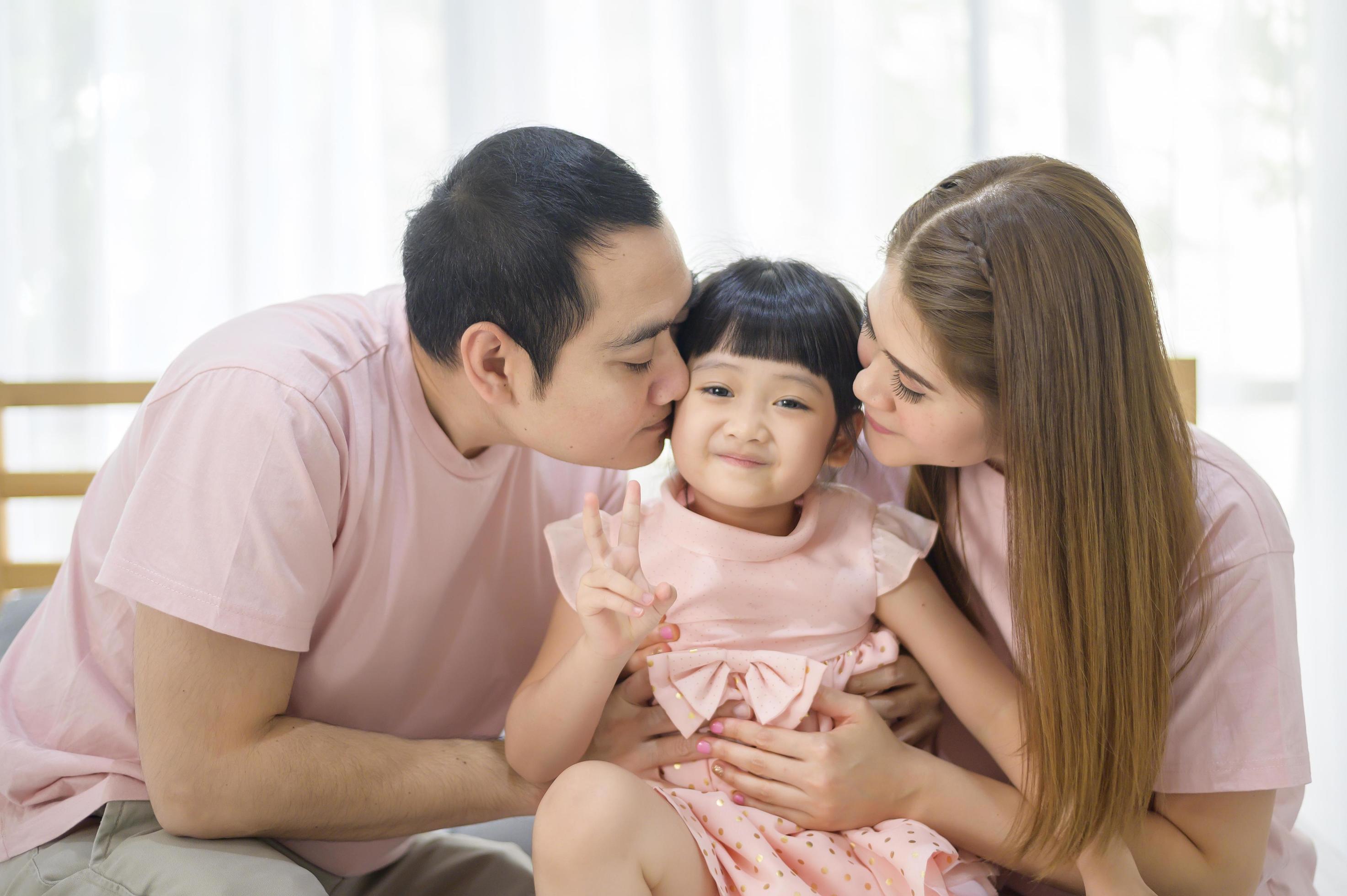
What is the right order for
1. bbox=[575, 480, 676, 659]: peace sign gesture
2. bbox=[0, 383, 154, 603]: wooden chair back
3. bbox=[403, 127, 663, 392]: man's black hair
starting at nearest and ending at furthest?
1. bbox=[575, 480, 676, 659]: peace sign gesture
2. bbox=[403, 127, 663, 392]: man's black hair
3. bbox=[0, 383, 154, 603]: wooden chair back

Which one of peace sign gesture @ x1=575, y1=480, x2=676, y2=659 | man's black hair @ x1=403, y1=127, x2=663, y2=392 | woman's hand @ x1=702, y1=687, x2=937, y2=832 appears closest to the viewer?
peace sign gesture @ x1=575, y1=480, x2=676, y2=659

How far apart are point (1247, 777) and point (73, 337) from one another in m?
2.82

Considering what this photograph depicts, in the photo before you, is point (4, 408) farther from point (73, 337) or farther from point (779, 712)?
point (779, 712)

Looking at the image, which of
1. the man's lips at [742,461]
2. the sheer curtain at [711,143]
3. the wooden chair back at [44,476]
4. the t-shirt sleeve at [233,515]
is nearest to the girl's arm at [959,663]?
the man's lips at [742,461]

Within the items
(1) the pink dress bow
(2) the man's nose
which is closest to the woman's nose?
(2) the man's nose

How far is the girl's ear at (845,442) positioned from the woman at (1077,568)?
0.13 metres

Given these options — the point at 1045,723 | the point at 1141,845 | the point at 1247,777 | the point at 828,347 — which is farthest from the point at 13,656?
the point at 1247,777

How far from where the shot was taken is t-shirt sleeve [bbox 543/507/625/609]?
1.39m

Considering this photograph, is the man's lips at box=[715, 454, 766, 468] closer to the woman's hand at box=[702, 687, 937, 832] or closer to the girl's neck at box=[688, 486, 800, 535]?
the girl's neck at box=[688, 486, 800, 535]

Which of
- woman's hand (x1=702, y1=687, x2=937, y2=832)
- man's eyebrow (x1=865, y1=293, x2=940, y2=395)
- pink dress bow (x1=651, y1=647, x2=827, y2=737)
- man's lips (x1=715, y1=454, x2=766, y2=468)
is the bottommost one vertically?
woman's hand (x1=702, y1=687, x2=937, y2=832)

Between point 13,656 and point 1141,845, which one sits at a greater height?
point 13,656

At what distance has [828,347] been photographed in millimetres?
1396

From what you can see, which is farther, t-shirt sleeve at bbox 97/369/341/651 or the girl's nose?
A: the girl's nose

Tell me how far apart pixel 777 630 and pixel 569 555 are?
11.7 inches
